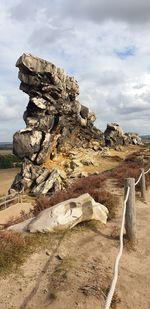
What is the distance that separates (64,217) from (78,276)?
2.87m

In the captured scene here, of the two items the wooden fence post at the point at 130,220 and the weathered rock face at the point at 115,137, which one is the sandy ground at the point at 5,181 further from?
the wooden fence post at the point at 130,220

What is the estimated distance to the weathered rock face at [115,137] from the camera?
178 feet

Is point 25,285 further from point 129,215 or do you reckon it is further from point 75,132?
point 75,132

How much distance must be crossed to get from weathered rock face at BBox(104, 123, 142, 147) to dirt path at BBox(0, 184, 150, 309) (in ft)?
148

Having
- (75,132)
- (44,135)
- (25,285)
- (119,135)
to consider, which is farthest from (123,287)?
(119,135)

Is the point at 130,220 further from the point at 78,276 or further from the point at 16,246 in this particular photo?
the point at 16,246

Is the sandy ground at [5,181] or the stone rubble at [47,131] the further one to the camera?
the sandy ground at [5,181]

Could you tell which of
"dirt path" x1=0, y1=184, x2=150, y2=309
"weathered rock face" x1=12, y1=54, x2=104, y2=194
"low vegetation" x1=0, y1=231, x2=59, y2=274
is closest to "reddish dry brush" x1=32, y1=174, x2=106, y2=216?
"dirt path" x1=0, y1=184, x2=150, y2=309

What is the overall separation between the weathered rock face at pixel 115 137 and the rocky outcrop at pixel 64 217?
43480 mm

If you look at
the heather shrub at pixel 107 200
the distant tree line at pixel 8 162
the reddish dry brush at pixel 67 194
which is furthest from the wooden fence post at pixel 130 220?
the distant tree line at pixel 8 162

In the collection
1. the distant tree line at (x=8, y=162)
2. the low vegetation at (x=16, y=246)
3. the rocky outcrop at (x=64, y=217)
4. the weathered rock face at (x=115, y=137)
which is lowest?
the distant tree line at (x=8, y=162)

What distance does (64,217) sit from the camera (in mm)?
9750

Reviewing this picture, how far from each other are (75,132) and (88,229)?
122 ft

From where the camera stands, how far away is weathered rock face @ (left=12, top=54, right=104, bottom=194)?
3706 cm
